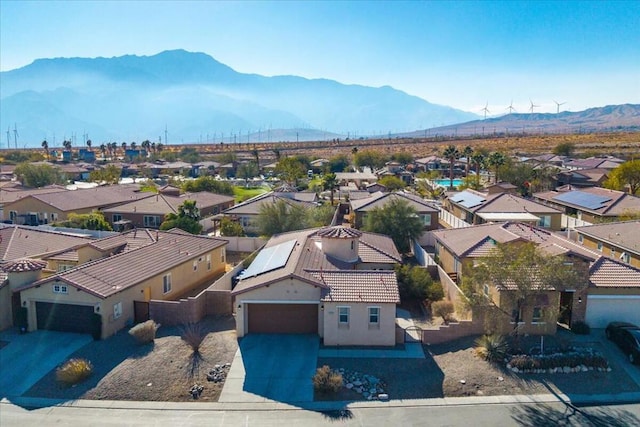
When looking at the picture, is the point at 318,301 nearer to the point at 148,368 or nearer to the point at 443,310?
the point at 443,310

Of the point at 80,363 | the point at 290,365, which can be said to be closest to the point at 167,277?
the point at 80,363

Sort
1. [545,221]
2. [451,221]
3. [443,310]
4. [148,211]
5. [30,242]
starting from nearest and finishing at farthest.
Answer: [443,310]
[30,242]
[545,221]
[451,221]
[148,211]

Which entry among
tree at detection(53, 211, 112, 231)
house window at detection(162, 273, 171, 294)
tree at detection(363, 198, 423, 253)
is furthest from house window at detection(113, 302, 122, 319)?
tree at detection(53, 211, 112, 231)

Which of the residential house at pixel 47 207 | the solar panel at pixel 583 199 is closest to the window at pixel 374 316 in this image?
the solar panel at pixel 583 199

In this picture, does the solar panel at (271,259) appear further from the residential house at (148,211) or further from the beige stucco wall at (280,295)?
the residential house at (148,211)

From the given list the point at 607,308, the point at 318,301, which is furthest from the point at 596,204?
the point at 318,301

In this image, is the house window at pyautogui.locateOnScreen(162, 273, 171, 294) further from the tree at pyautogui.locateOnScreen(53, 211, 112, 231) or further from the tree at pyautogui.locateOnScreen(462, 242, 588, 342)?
the tree at pyautogui.locateOnScreen(53, 211, 112, 231)

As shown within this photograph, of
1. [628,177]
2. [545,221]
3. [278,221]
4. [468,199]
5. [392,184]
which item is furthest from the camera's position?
[392,184]
